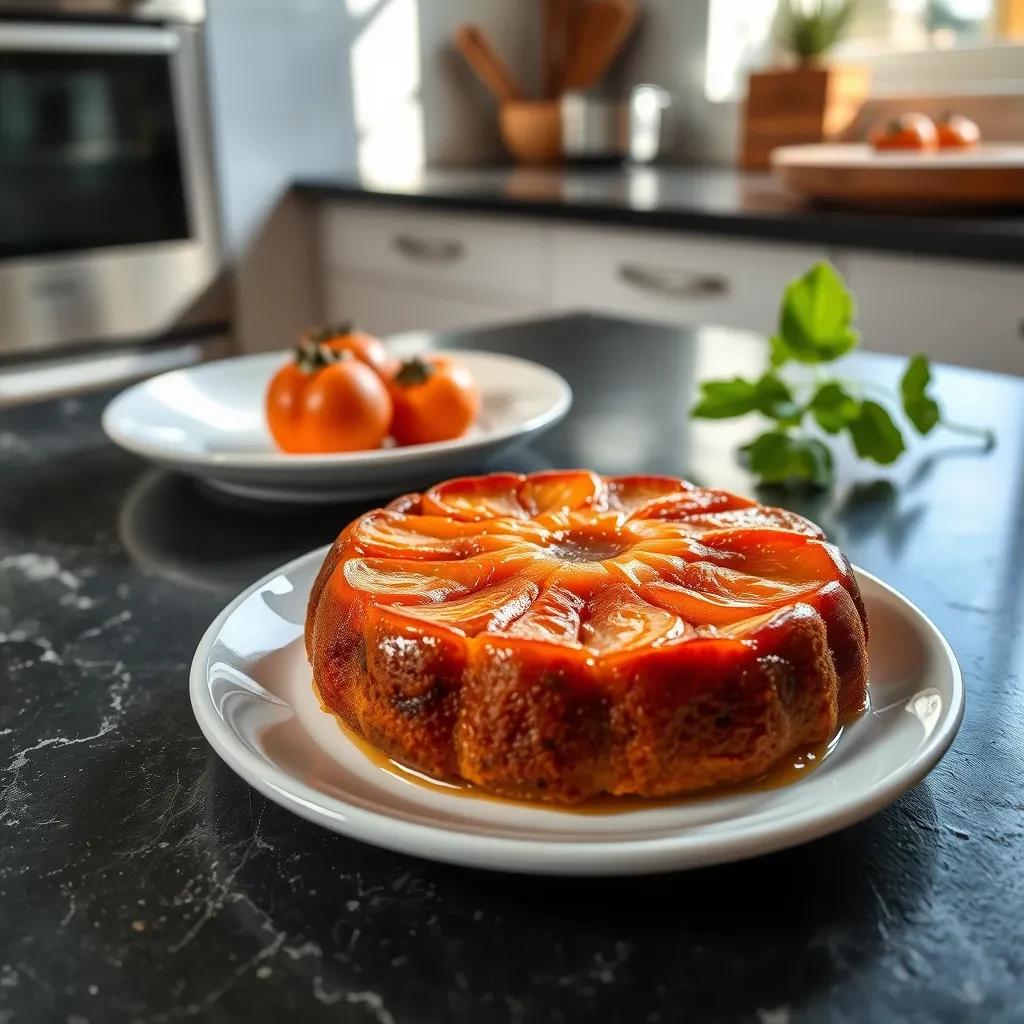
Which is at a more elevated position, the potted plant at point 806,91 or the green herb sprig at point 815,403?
the potted plant at point 806,91

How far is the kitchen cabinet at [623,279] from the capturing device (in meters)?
1.90

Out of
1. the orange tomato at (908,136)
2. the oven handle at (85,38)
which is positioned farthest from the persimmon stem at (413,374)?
the oven handle at (85,38)

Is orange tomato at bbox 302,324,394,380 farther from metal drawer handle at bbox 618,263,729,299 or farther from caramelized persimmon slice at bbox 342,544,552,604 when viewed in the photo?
metal drawer handle at bbox 618,263,729,299

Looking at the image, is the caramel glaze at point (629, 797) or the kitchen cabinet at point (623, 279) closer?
the caramel glaze at point (629, 797)

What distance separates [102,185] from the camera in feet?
9.04

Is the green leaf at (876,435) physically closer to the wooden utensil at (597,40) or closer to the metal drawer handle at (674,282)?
the metal drawer handle at (674,282)

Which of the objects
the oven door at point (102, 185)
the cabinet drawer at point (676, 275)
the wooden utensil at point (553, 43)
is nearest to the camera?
the cabinet drawer at point (676, 275)

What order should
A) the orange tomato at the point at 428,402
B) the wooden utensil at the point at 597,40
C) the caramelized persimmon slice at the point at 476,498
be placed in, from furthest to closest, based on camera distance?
the wooden utensil at the point at 597,40
the orange tomato at the point at 428,402
the caramelized persimmon slice at the point at 476,498

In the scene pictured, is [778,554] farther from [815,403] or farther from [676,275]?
[676,275]

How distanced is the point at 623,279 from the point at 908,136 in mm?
683

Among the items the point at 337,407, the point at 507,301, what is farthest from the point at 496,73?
the point at 337,407

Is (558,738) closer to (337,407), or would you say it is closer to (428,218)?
(337,407)

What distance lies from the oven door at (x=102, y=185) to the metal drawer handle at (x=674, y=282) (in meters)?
1.24

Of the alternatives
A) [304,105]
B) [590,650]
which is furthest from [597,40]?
[590,650]
